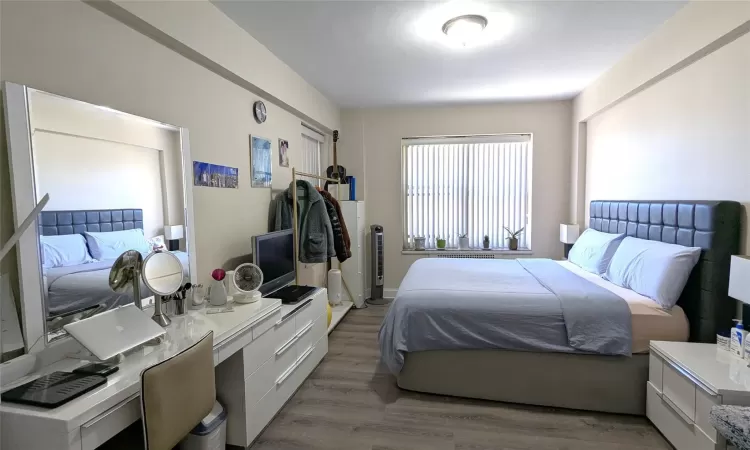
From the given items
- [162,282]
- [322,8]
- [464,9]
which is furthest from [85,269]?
[464,9]

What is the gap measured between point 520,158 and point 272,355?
4067 millimetres

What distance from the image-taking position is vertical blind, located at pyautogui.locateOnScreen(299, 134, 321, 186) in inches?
161

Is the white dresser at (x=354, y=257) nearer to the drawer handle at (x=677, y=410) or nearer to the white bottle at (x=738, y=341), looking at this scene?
the drawer handle at (x=677, y=410)

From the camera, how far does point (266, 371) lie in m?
2.12

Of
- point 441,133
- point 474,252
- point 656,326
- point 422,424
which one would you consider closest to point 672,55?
point 656,326

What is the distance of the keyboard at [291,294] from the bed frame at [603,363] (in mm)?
922

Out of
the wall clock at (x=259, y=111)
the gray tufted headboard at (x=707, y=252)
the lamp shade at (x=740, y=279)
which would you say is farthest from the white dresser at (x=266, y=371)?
the gray tufted headboard at (x=707, y=252)

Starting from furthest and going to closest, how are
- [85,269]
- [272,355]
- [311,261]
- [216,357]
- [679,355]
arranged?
1. [311,261]
2. [272,355]
3. [679,355]
4. [216,357]
5. [85,269]

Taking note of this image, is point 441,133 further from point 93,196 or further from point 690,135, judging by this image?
point 93,196

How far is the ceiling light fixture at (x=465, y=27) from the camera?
239 centimetres

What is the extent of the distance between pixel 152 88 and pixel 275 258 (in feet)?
4.68

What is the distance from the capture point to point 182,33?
1975 millimetres

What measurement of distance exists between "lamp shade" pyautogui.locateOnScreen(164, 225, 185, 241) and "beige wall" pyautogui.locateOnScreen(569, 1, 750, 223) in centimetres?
331

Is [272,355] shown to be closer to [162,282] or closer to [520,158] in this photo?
[162,282]
